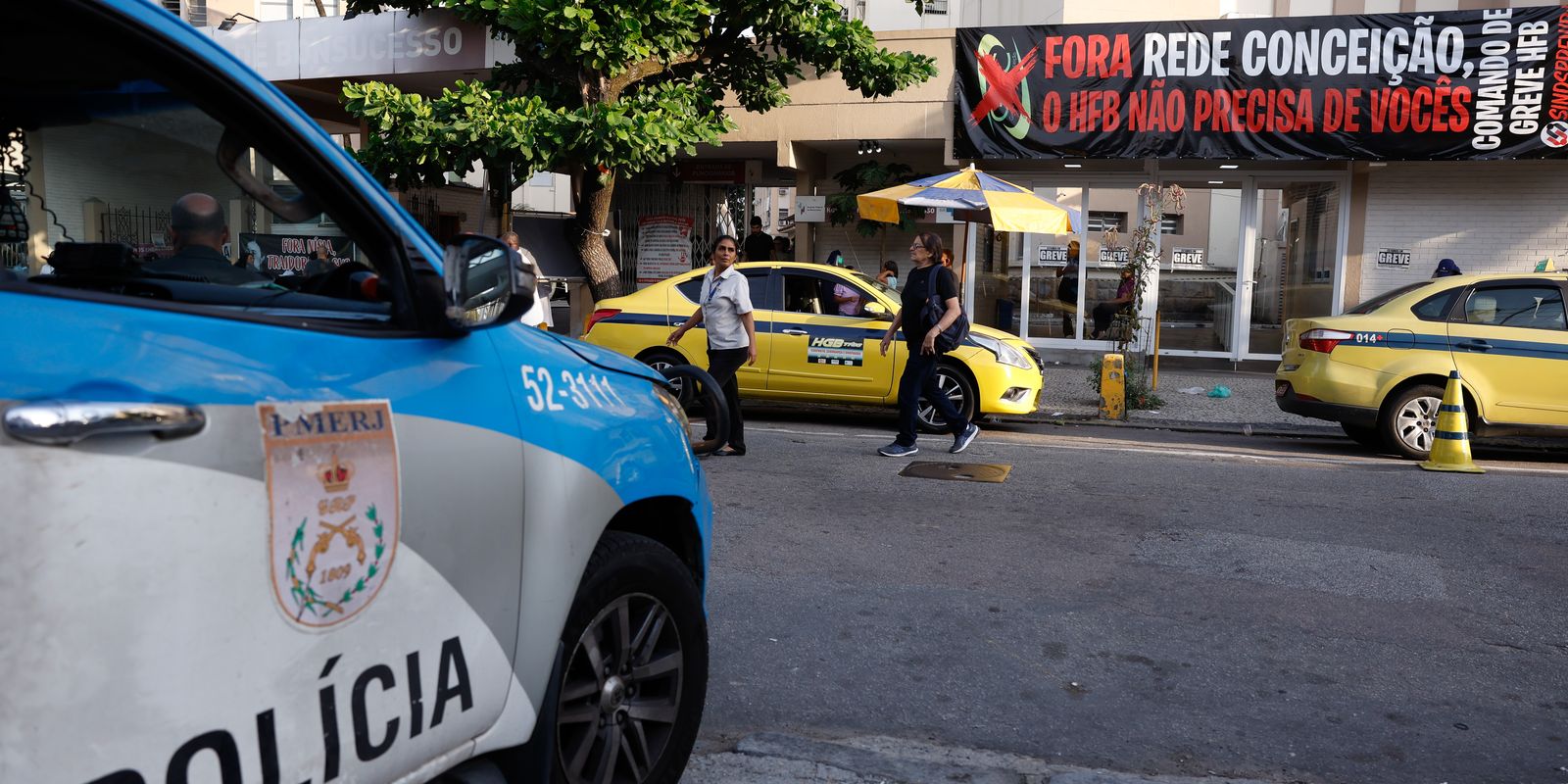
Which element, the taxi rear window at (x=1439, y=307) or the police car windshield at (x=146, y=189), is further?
the taxi rear window at (x=1439, y=307)

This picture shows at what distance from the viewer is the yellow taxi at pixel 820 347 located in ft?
38.2

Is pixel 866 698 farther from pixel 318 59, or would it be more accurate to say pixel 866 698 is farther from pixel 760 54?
pixel 318 59

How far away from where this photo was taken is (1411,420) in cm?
1066

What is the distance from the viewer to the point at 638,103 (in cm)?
1330

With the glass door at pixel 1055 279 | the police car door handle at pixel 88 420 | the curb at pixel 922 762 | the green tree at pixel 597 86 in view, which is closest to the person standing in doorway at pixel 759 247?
the green tree at pixel 597 86

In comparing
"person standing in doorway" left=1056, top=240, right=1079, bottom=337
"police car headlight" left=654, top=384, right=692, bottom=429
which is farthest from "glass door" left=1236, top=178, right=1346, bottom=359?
"police car headlight" left=654, top=384, right=692, bottom=429

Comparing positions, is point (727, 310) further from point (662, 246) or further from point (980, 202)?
point (662, 246)

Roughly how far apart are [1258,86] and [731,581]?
13.5m

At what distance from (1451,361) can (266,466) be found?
10704mm

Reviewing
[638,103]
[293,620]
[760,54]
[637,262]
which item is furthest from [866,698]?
[637,262]

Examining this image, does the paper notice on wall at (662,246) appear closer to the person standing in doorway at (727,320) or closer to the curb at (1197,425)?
the curb at (1197,425)

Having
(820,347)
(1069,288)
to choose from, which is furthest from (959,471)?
(1069,288)

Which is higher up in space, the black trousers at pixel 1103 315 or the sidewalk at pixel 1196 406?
the black trousers at pixel 1103 315

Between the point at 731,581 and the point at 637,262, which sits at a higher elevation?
the point at 637,262
